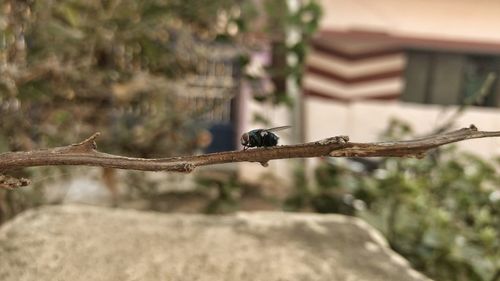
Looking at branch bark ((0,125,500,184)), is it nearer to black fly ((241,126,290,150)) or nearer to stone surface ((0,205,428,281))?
black fly ((241,126,290,150))

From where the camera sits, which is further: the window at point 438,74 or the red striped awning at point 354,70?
the red striped awning at point 354,70

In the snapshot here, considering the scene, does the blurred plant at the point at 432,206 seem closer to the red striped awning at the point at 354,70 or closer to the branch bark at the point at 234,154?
the branch bark at the point at 234,154

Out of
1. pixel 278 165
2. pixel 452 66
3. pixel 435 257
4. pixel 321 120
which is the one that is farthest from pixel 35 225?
pixel 452 66

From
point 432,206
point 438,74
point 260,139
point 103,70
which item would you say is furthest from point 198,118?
point 438,74

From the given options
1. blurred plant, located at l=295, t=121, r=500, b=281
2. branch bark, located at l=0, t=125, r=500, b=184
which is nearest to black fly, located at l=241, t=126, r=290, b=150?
branch bark, located at l=0, t=125, r=500, b=184

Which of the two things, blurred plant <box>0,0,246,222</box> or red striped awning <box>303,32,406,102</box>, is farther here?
red striped awning <box>303,32,406,102</box>

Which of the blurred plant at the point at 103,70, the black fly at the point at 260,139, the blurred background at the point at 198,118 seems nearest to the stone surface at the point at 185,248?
the blurred background at the point at 198,118

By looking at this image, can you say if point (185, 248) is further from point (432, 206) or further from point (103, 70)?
point (103, 70)

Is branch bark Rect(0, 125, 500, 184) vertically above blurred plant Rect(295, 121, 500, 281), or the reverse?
branch bark Rect(0, 125, 500, 184)
